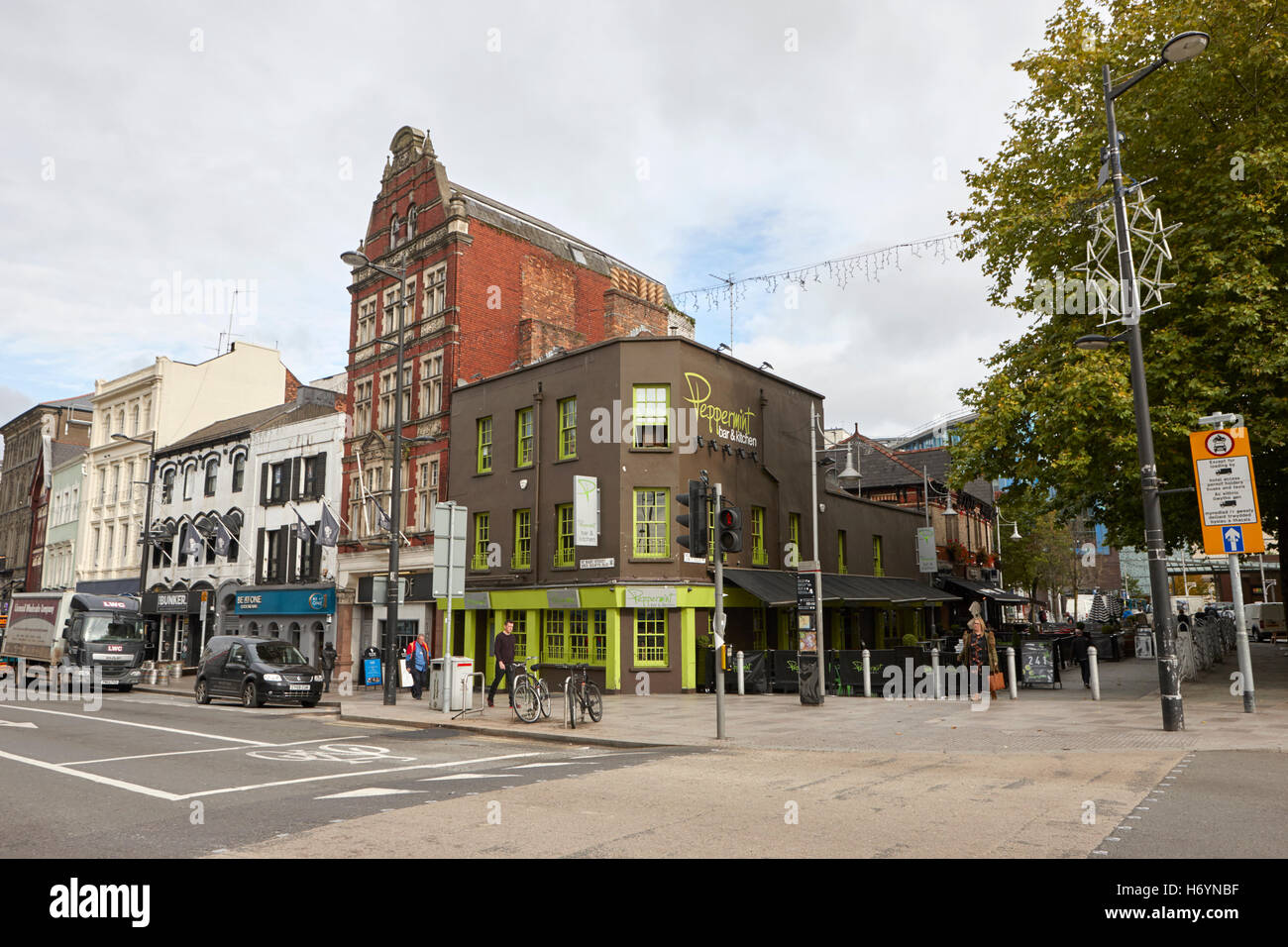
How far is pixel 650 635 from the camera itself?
24562 mm

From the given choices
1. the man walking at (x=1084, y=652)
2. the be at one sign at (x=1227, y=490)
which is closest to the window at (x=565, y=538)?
the man walking at (x=1084, y=652)

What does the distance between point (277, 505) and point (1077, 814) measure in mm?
35828

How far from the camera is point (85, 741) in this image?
14516 mm

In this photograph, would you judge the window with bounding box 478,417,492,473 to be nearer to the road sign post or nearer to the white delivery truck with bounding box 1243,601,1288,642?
the road sign post

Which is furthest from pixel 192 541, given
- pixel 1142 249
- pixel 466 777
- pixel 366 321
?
pixel 1142 249

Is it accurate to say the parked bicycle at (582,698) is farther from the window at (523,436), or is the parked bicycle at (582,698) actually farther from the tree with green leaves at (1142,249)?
the window at (523,436)

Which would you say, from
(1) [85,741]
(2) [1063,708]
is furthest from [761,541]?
(1) [85,741]

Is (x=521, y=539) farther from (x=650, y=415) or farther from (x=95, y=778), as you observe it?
→ (x=95, y=778)

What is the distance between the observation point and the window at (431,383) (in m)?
31.9

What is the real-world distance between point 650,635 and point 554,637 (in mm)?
3582

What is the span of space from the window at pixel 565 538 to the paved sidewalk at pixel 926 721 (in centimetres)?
504

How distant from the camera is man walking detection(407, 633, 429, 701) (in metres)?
23.9

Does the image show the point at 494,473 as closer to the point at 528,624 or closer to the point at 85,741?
the point at 528,624

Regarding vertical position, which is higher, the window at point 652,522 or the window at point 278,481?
the window at point 278,481
